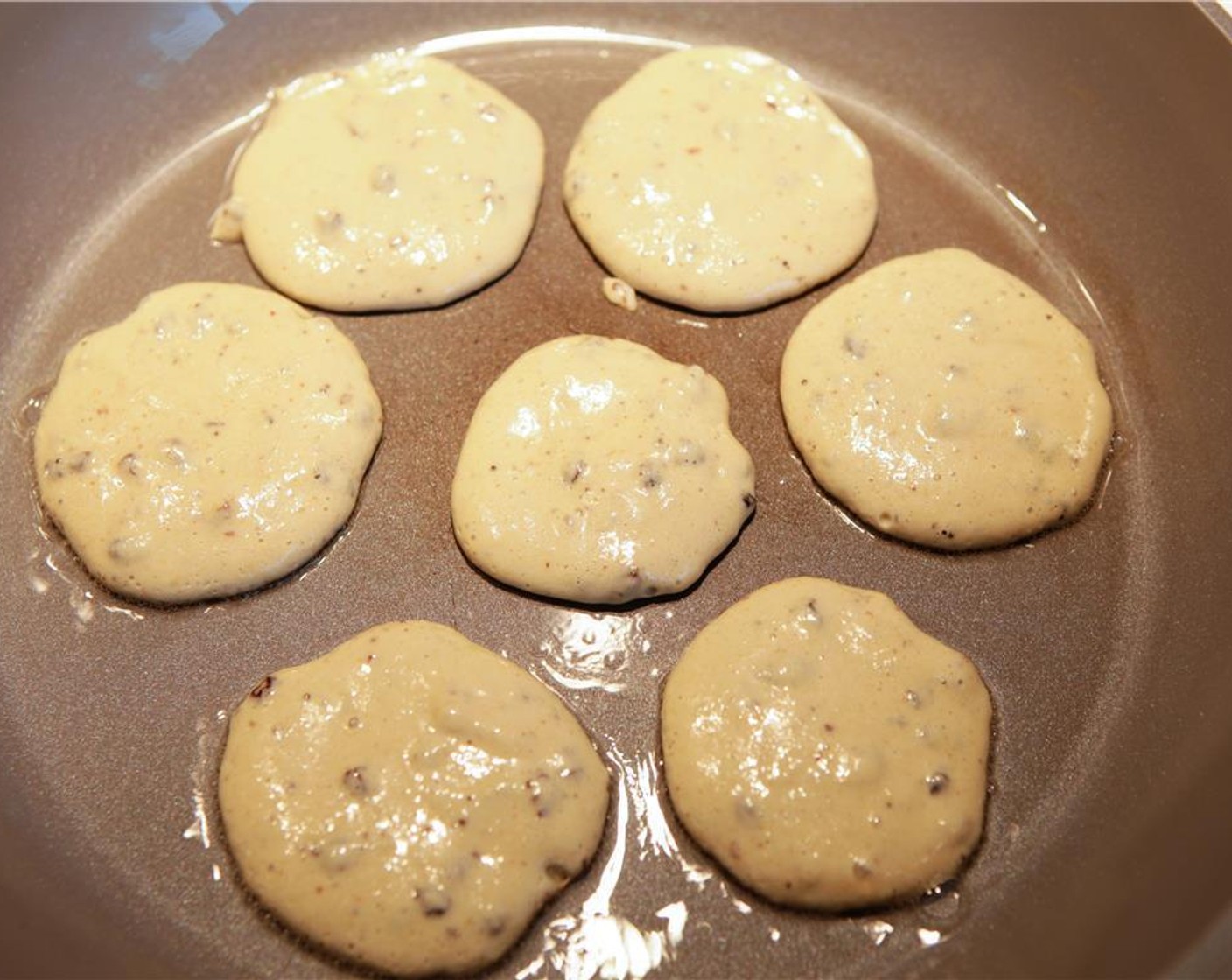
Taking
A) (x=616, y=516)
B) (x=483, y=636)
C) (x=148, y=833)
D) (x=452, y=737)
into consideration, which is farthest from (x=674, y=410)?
(x=148, y=833)

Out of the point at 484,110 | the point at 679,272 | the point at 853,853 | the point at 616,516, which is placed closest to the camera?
the point at 853,853

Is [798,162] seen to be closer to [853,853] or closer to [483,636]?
[483,636]

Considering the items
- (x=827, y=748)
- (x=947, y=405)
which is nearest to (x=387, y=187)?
(x=947, y=405)

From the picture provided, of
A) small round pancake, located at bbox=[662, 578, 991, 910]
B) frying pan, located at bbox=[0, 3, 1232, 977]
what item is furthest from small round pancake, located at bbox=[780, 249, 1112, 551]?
small round pancake, located at bbox=[662, 578, 991, 910]

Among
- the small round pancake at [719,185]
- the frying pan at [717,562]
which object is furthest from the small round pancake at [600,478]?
the small round pancake at [719,185]

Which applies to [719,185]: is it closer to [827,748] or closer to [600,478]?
[600,478]

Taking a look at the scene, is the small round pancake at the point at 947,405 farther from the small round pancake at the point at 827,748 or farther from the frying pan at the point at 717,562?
the small round pancake at the point at 827,748

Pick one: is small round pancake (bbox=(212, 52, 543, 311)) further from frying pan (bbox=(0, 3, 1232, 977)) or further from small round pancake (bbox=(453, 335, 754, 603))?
small round pancake (bbox=(453, 335, 754, 603))
